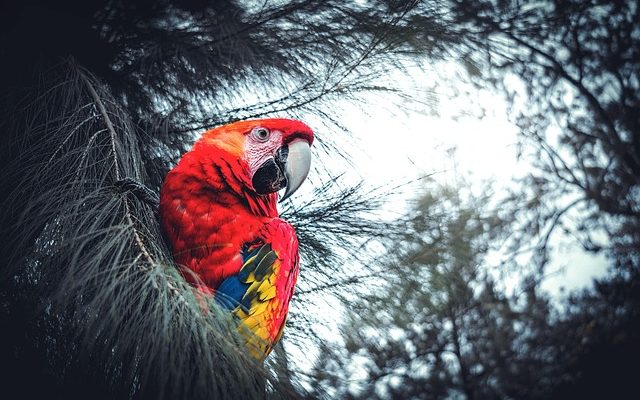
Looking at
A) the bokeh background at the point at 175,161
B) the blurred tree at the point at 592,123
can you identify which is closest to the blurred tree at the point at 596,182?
the blurred tree at the point at 592,123

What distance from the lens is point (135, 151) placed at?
0.75 metres

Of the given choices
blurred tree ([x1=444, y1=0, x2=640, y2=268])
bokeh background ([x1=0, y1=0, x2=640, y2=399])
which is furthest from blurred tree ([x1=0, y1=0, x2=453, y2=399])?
blurred tree ([x1=444, y1=0, x2=640, y2=268])

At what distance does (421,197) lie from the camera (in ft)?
3.05

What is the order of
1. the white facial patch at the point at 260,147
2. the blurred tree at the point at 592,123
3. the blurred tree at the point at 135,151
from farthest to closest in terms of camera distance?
the blurred tree at the point at 592,123 < the white facial patch at the point at 260,147 < the blurred tree at the point at 135,151

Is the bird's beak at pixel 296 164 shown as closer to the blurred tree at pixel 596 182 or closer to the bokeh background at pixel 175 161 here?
the bokeh background at pixel 175 161

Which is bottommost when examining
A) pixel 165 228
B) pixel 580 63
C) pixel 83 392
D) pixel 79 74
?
pixel 83 392

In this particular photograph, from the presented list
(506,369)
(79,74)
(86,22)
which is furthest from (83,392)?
(506,369)

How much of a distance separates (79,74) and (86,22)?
116mm

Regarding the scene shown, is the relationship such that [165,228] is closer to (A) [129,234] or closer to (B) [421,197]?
(A) [129,234]

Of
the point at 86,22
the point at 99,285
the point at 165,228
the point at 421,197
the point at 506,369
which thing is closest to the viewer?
the point at 99,285

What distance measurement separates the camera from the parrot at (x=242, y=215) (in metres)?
0.71

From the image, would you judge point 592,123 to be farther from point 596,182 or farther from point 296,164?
point 296,164

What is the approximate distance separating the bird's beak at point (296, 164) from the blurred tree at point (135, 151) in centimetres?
9

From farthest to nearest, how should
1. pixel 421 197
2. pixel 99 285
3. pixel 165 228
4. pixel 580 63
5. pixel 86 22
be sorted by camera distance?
pixel 580 63 < pixel 421 197 < pixel 86 22 < pixel 165 228 < pixel 99 285
